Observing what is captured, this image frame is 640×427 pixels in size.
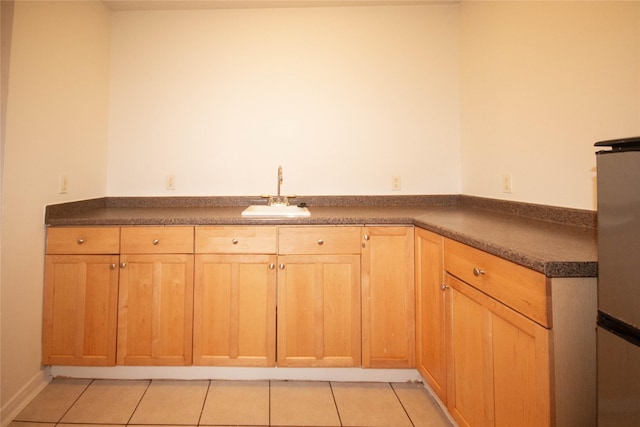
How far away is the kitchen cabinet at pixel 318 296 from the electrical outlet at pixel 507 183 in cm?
88

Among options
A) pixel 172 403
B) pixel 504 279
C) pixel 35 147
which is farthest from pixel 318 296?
pixel 35 147

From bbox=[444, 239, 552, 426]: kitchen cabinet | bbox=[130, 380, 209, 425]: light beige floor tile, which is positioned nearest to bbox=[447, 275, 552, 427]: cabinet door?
bbox=[444, 239, 552, 426]: kitchen cabinet

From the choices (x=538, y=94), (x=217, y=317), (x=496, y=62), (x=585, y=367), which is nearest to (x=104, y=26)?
(x=217, y=317)

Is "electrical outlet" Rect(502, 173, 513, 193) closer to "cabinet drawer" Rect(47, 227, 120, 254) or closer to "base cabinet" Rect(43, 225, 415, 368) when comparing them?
"base cabinet" Rect(43, 225, 415, 368)

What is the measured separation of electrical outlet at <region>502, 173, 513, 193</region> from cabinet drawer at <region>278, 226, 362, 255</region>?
2.88 feet

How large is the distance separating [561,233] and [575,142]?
1.47 ft

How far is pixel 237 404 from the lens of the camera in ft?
5.77

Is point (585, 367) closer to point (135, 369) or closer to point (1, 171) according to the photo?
point (135, 369)

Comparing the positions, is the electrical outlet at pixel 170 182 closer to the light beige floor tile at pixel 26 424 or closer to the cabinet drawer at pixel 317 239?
the cabinet drawer at pixel 317 239

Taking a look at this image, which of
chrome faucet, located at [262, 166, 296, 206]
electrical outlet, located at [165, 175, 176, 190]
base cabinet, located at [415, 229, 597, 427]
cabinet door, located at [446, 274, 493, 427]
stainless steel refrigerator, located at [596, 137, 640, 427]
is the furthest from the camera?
electrical outlet, located at [165, 175, 176, 190]

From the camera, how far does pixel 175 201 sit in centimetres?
247

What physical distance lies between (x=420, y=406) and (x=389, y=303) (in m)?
0.51

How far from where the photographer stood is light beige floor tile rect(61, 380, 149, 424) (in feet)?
5.37

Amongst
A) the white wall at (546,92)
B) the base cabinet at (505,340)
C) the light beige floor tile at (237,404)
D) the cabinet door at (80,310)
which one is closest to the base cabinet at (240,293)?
the cabinet door at (80,310)
